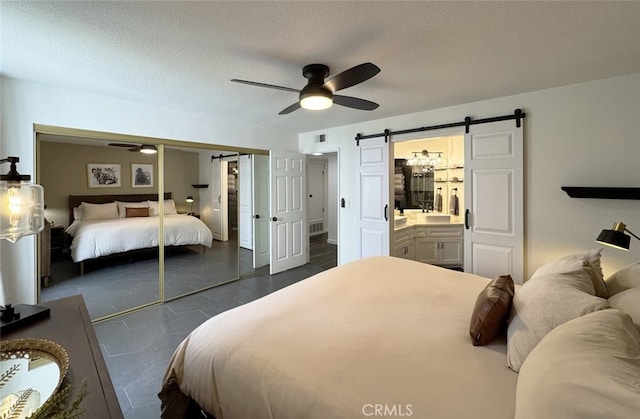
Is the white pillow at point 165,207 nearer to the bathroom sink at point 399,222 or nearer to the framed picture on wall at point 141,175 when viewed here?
the framed picture on wall at point 141,175

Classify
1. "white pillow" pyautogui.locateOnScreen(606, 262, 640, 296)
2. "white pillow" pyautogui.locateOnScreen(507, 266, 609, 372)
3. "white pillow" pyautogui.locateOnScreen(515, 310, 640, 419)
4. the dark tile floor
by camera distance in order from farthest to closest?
1. the dark tile floor
2. "white pillow" pyautogui.locateOnScreen(606, 262, 640, 296)
3. "white pillow" pyautogui.locateOnScreen(507, 266, 609, 372)
4. "white pillow" pyautogui.locateOnScreen(515, 310, 640, 419)

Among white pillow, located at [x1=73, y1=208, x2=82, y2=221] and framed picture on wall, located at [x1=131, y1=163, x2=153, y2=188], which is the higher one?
framed picture on wall, located at [x1=131, y1=163, x2=153, y2=188]

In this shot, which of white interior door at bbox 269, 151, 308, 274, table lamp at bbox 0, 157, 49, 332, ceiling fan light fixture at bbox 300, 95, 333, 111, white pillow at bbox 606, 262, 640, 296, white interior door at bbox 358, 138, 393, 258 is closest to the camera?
table lamp at bbox 0, 157, 49, 332

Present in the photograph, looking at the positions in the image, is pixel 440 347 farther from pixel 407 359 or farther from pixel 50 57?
pixel 50 57

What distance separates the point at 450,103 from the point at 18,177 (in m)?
3.76

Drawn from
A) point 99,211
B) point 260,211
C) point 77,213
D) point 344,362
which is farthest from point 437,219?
point 77,213

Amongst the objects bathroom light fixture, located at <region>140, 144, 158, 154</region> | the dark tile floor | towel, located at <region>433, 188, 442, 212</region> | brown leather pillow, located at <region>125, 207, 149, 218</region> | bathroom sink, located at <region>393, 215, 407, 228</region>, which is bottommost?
the dark tile floor

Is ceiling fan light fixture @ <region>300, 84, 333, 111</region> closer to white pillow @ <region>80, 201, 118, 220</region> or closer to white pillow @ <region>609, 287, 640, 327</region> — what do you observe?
white pillow @ <region>609, 287, 640, 327</region>

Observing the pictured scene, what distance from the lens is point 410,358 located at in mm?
1219

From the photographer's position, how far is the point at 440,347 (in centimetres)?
129

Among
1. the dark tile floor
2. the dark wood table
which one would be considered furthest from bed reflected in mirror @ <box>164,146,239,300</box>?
the dark wood table

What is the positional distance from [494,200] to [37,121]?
15.5 feet

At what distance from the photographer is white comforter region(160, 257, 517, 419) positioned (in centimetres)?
100

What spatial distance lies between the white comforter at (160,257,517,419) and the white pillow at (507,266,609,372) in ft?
0.35
